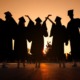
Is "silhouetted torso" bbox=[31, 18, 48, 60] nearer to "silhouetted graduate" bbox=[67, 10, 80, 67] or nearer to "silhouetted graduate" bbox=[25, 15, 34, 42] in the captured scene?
"silhouetted graduate" bbox=[25, 15, 34, 42]

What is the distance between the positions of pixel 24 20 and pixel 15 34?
0.82 meters

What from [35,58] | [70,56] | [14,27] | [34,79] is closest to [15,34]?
[14,27]

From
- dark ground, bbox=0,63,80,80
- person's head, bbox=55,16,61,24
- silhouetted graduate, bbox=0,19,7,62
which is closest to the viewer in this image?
dark ground, bbox=0,63,80,80

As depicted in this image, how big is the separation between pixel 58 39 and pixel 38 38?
0.98 metres

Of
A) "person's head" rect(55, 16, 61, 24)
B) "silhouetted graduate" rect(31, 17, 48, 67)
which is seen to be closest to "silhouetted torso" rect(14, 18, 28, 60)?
"silhouetted graduate" rect(31, 17, 48, 67)

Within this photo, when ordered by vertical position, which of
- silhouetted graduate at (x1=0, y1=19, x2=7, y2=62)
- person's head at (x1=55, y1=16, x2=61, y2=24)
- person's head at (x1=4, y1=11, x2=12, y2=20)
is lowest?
silhouetted graduate at (x1=0, y1=19, x2=7, y2=62)

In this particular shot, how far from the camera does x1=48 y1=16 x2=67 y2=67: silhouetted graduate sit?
14.9 meters

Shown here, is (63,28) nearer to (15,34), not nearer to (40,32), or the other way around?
(40,32)

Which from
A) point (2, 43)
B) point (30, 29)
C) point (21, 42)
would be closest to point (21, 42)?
point (21, 42)

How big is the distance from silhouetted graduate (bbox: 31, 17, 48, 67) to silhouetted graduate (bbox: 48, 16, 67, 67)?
47 centimetres

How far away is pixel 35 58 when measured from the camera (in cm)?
1535

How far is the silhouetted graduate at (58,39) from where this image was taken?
1488 centimetres

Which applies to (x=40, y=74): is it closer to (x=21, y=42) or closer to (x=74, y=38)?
(x=74, y=38)

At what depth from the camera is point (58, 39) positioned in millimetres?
15055
